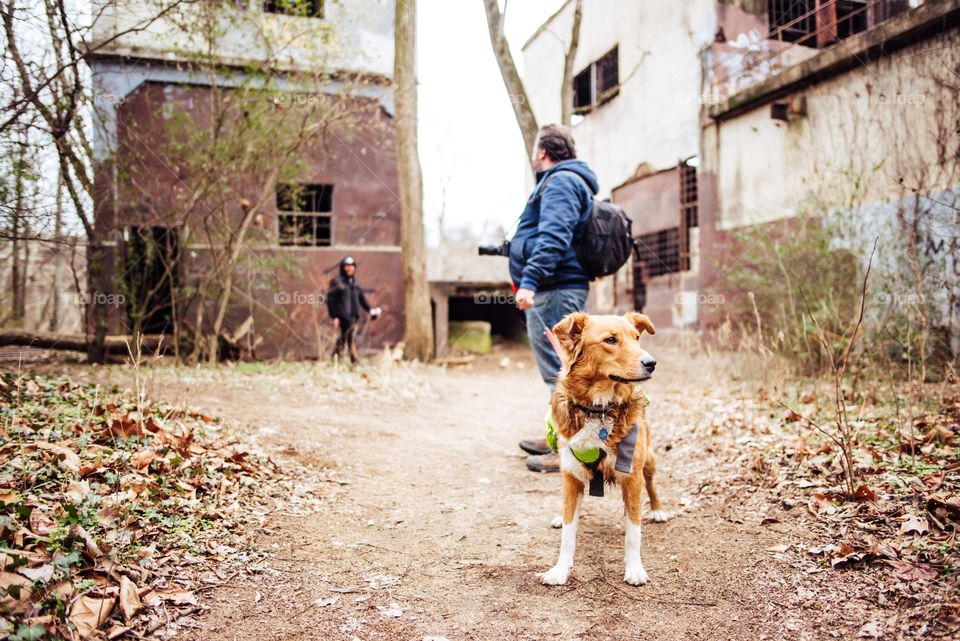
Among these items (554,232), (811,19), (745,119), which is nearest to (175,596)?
(554,232)

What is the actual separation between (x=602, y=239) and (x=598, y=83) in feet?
44.0

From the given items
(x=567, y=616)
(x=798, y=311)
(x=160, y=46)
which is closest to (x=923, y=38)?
(x=798, y=311)

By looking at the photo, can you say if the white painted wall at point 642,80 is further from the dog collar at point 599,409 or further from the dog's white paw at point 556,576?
the dog's white paw at point 556,576

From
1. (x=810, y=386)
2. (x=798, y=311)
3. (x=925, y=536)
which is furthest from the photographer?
(x=798, y=311)

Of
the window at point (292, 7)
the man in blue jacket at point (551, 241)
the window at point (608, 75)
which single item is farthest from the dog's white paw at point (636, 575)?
the window at point (608, 75)

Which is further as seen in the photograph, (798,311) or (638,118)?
(638,118)

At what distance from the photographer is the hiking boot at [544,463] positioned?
4.84m

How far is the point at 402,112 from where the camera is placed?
11.4 meters

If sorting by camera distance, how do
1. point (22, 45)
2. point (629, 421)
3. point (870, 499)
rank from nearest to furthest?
point (629, 421) < point (870, 499) < point (22, 45)

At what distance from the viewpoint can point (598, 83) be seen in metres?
16.2

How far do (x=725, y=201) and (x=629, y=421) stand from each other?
→ 386 inches

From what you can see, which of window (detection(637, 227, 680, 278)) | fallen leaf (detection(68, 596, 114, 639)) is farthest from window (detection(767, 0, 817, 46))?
fallen leaf (detection(68, 596, 114, 639))

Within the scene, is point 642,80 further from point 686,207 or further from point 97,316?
point 97,316

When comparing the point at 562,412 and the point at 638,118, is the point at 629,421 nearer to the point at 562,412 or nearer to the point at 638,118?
the point at 562,412
